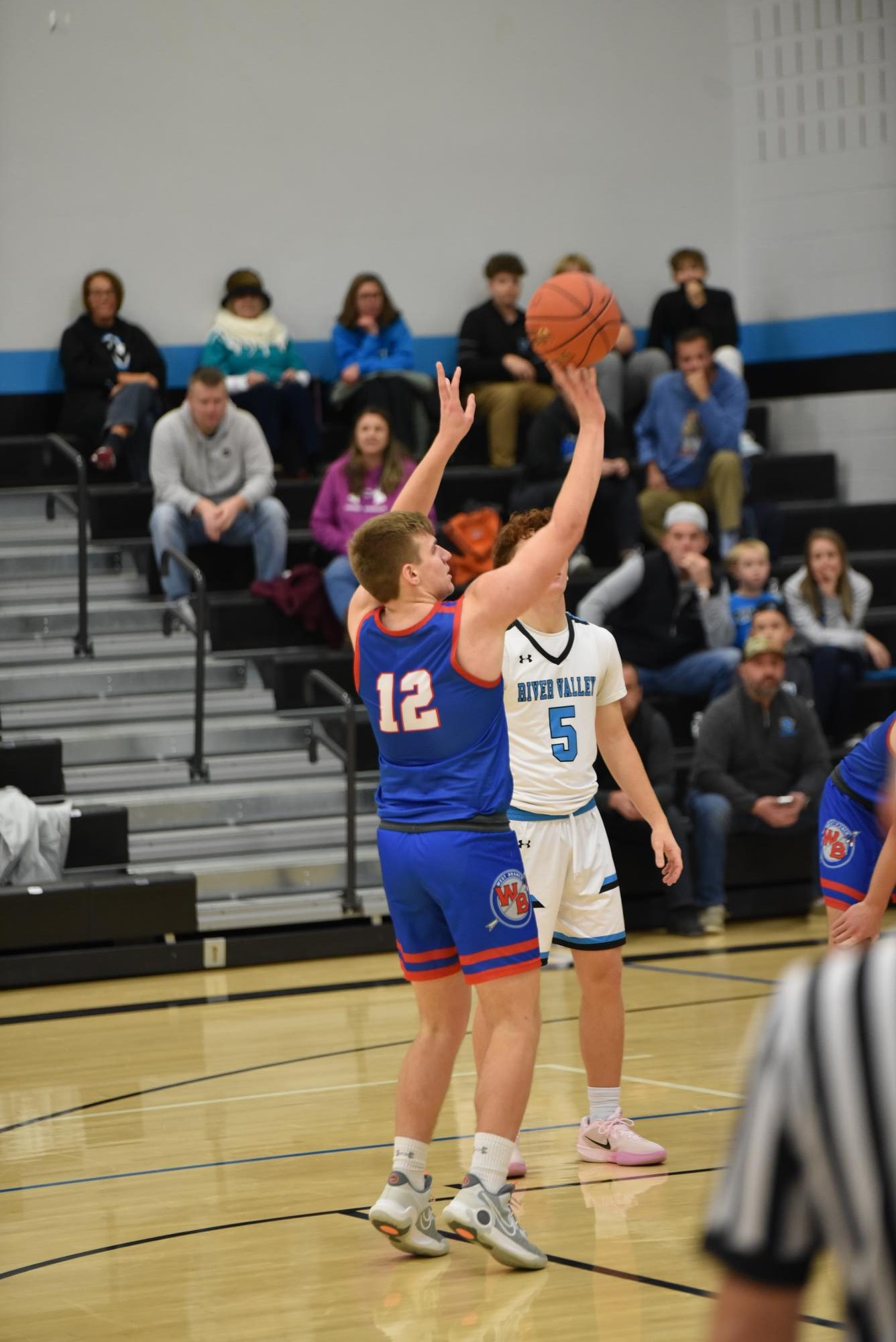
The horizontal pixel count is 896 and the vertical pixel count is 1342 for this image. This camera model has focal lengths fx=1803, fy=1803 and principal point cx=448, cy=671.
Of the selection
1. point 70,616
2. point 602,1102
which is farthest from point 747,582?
point 602,1102

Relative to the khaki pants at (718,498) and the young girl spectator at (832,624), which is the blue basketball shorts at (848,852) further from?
the khaki pants at (718,498)

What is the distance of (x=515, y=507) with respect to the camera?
425 inches

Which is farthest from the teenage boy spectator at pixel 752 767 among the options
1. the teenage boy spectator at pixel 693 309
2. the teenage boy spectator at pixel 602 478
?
the teenage boy spectator at pixel 693 309

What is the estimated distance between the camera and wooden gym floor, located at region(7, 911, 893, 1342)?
3926 mm

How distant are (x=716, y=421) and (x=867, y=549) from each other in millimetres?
2021

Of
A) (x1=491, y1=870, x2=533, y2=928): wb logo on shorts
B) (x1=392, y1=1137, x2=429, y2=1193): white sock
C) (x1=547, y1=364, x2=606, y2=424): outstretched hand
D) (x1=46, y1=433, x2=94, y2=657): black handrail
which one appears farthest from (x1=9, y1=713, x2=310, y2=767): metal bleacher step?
(x1=547, y1=364, x2=606, y2=424): outstretched hand

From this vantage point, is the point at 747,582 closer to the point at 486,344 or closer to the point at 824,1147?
the point at 486,344

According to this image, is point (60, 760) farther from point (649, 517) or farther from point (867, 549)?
point (867, 549)

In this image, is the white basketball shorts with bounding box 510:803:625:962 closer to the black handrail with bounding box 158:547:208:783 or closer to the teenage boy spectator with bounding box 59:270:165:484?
the black handrail with bounding box 158:547:208:783

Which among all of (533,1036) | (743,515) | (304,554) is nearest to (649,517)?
(743,515)

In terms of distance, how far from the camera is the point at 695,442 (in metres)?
11.4

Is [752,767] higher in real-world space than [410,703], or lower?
lower

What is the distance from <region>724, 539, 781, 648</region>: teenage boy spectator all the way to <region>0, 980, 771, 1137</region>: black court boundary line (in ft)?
11.0

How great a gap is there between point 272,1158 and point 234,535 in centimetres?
584
